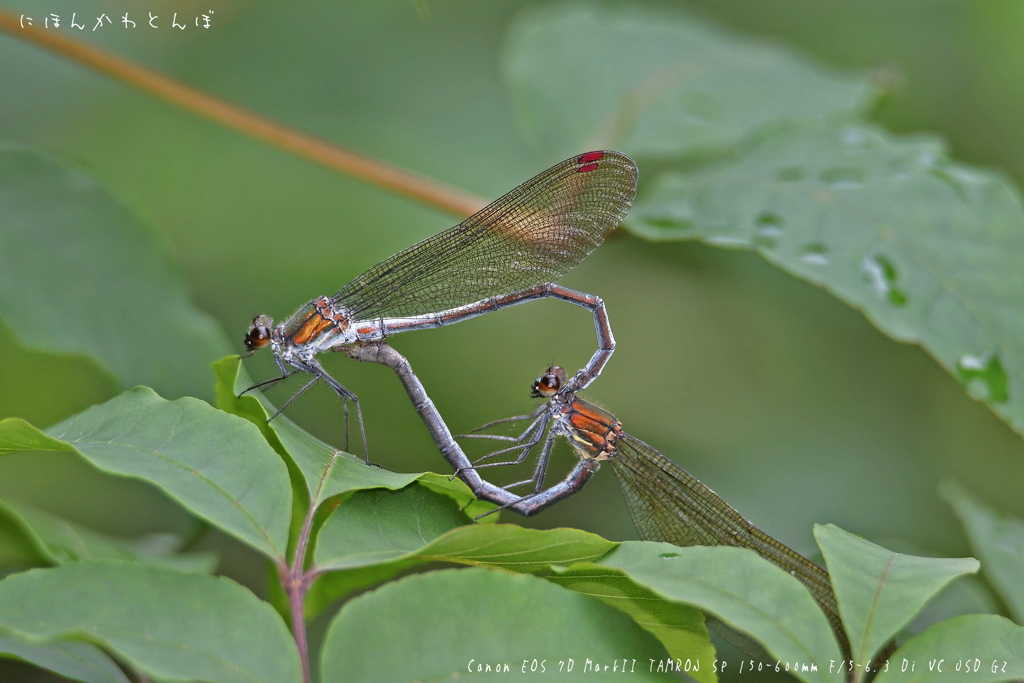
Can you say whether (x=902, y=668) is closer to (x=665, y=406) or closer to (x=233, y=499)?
(x=233, y=499)

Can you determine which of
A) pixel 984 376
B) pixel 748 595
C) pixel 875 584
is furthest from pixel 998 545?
pixel 748 595

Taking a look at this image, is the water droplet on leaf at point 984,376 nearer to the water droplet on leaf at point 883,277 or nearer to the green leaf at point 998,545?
the water droplet on leaf at point 883,277

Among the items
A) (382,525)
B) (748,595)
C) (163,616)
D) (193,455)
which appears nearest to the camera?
(163,616)

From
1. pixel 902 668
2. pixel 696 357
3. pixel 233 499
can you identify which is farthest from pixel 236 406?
pixel 696 357

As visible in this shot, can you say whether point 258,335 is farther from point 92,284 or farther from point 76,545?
point 76,545

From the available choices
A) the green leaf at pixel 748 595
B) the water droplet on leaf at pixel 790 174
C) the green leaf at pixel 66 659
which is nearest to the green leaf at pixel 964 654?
the green leaf at pixel 748 595

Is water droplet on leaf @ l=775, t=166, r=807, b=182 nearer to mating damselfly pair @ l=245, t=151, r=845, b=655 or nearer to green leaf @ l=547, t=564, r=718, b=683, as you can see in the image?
mating damselfly pair @ l=245, t=151, r=845, b=655

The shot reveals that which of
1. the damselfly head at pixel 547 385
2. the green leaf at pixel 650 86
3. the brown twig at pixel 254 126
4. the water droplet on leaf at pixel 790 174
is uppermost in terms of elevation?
the green leaf at pixel 650 86
